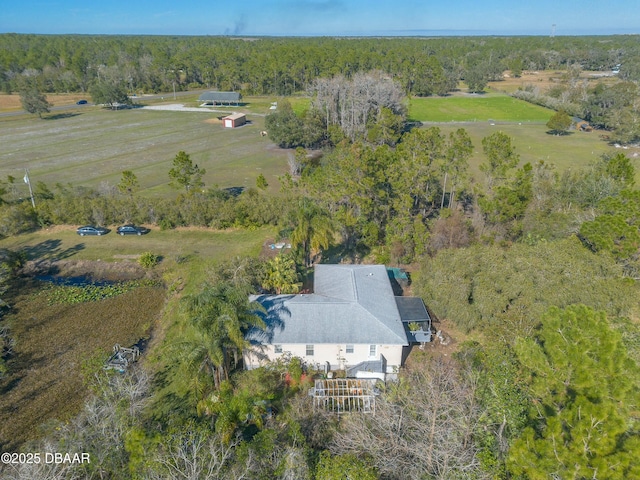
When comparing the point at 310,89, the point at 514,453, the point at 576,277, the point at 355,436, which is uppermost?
the point at 310,89

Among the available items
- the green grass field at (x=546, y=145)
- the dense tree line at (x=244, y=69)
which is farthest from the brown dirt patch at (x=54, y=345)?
the dense tree line at (x=244, y=69)

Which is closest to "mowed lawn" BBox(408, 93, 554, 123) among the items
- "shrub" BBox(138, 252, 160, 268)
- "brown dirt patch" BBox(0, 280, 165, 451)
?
"shrub" BBox(138, 252, 160, 268)

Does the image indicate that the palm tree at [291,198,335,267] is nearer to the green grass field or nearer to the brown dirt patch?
the brown dirt patch

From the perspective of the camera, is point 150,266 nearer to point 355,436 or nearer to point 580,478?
point 355,436

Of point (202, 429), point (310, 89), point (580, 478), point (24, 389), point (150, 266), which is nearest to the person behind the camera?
point (580, 478)

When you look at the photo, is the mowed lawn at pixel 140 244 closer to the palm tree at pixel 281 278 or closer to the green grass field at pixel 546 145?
the palm tree at pixel 281 278

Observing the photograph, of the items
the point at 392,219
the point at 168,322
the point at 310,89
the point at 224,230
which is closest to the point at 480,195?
the point at 392,219

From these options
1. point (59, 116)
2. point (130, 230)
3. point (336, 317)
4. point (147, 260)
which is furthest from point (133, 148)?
point (336, 317)
